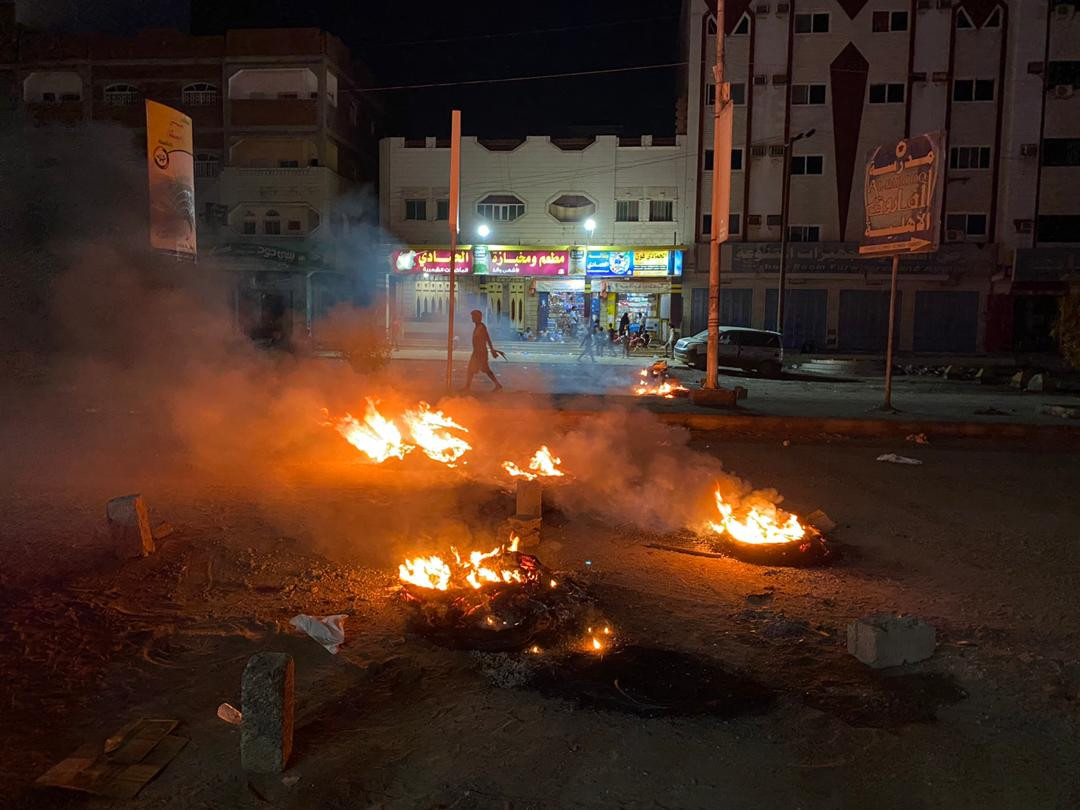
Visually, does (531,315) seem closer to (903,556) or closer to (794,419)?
(794,419)

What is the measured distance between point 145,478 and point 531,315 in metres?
27.0

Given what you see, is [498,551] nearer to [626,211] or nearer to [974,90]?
[626,211]

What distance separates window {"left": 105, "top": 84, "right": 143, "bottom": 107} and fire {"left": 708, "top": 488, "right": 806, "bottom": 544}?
113 feet

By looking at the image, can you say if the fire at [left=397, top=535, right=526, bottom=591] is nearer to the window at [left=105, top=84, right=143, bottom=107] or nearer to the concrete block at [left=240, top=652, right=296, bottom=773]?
the concrete block at [left=240, top=652, right=296, bottom=773]

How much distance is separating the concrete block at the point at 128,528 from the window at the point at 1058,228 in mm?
35260

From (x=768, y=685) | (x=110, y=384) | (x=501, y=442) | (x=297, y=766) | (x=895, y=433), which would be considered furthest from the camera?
(x=110, y=384)

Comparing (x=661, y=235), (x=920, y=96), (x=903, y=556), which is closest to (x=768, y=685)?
(x=903, y=556)

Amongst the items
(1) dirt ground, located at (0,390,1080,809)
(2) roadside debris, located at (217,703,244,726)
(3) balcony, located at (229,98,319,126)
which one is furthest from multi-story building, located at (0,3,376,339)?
(2) roadside debris, located at (217,703,244,726)

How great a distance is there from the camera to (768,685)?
13.1 feet

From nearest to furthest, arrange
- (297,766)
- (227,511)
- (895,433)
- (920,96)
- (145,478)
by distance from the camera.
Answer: (297,766) → (227,511) → (145,478) → (895,433) → (920,96)

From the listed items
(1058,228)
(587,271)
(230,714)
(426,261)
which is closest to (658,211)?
(587,271)

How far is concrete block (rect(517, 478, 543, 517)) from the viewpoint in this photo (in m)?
6.51

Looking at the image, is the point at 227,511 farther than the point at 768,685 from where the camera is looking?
Yes

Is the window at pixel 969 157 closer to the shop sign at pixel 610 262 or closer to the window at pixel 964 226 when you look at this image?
the window at pixel 964 226
